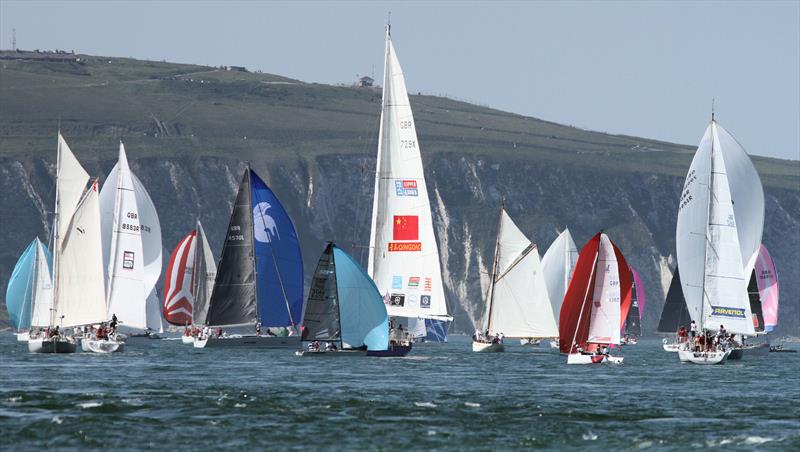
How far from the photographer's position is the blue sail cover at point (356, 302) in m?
73.8

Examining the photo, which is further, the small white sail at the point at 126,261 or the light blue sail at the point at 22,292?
the light blue sail at the point at 22,292

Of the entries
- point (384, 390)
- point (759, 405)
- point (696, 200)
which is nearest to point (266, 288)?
point (696, 200)

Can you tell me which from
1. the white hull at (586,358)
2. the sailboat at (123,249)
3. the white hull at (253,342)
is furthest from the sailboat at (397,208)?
the sailboat at (123,249)

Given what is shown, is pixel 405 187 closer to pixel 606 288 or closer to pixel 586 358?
pixel 606 288

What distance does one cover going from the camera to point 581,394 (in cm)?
6025

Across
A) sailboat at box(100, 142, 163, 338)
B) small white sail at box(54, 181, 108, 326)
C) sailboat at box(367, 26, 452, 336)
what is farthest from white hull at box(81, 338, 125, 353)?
sailboat at box(367, 26, 452, 336)

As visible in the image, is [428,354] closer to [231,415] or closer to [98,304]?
[98,304]

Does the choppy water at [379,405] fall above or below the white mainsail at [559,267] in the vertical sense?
below

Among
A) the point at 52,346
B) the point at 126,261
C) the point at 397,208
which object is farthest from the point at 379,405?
the point at 126,261

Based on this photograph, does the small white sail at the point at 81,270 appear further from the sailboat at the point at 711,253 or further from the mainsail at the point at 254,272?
the sailboat at the point at 711,253

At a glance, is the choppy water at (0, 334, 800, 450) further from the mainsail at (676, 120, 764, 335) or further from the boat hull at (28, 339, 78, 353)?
the mainsail at (676, 120, 764, 335)

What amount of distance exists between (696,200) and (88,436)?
49.0 meters

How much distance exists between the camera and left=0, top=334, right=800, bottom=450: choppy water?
→ 44875 millimetres

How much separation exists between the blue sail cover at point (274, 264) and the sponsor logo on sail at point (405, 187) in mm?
12706
